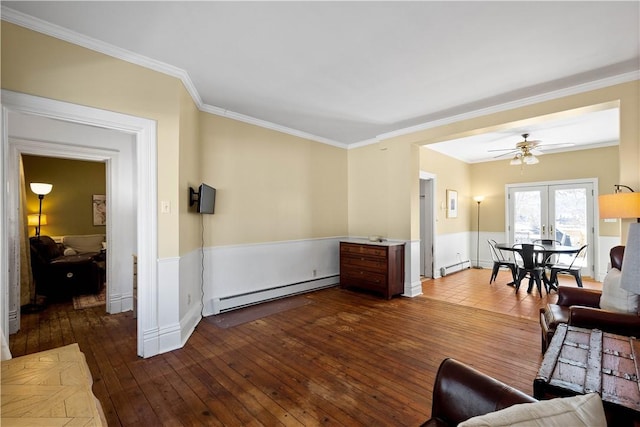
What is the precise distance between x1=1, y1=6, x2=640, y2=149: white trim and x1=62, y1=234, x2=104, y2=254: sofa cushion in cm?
465

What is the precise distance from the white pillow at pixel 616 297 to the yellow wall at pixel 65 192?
855 centimetres

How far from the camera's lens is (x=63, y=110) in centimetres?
228

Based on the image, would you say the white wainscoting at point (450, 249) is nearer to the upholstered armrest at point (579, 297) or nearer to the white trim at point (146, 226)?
the upholstered armrest at point (579, 297)

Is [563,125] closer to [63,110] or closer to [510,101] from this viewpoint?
[510,101]

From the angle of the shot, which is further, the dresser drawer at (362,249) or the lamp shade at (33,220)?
the lamp shade at (33,220)

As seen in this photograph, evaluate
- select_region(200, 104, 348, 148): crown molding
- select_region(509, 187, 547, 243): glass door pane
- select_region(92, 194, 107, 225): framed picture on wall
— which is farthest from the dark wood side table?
select_region(92, 194, 107, 225): framed picture on wall

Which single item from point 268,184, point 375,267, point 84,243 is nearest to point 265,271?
point 268,184

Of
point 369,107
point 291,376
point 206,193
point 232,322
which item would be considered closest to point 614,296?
point 291,376

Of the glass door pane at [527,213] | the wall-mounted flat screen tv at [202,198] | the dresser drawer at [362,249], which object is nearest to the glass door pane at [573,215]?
the glass door pane at [527,213]

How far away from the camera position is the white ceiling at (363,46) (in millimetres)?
2025

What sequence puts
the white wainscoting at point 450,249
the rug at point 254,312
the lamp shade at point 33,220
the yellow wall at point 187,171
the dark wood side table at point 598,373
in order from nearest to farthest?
the dark wood side table at point 598,373
the yellow wall at point 187,171
the rug at point 254,312
the lamp shade at point 33,220
the white wainscoting at point 450,249

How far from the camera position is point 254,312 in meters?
3.87

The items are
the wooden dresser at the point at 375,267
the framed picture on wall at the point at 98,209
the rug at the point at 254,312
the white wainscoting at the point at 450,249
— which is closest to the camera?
the rug at the point at 254,312

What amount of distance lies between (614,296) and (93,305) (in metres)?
6.07
